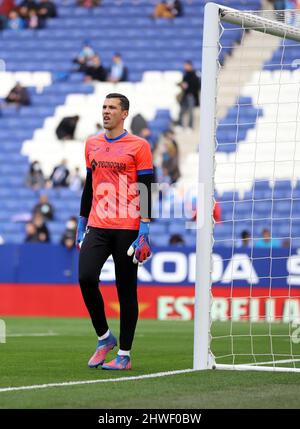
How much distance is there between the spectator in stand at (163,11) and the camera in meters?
28.4

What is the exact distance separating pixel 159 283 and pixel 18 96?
9.78 m

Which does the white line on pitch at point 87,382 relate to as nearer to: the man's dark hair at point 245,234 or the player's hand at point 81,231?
the player's hand at point 81,231

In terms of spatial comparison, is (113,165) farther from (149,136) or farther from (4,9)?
(4,9)

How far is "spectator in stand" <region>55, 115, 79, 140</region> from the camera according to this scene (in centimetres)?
2648

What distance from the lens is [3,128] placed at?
27.3 metres

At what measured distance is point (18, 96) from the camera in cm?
2762

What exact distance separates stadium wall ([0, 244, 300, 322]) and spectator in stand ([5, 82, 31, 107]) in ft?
26.6

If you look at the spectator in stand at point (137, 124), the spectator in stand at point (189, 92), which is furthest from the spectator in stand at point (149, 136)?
the spectator in stand at point (189, 92)

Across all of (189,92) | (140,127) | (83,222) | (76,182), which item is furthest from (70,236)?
(83,222)

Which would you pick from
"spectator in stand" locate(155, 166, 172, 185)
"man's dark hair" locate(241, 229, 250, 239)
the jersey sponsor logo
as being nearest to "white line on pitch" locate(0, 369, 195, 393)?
the jersey sponsor logo

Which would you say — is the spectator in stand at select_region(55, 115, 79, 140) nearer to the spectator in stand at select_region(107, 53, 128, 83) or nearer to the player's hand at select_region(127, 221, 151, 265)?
the spectator in stand at select_region(107, 53, 128, 83)

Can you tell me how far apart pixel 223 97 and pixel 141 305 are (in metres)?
8.96

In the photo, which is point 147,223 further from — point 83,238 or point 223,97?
point 223,97
